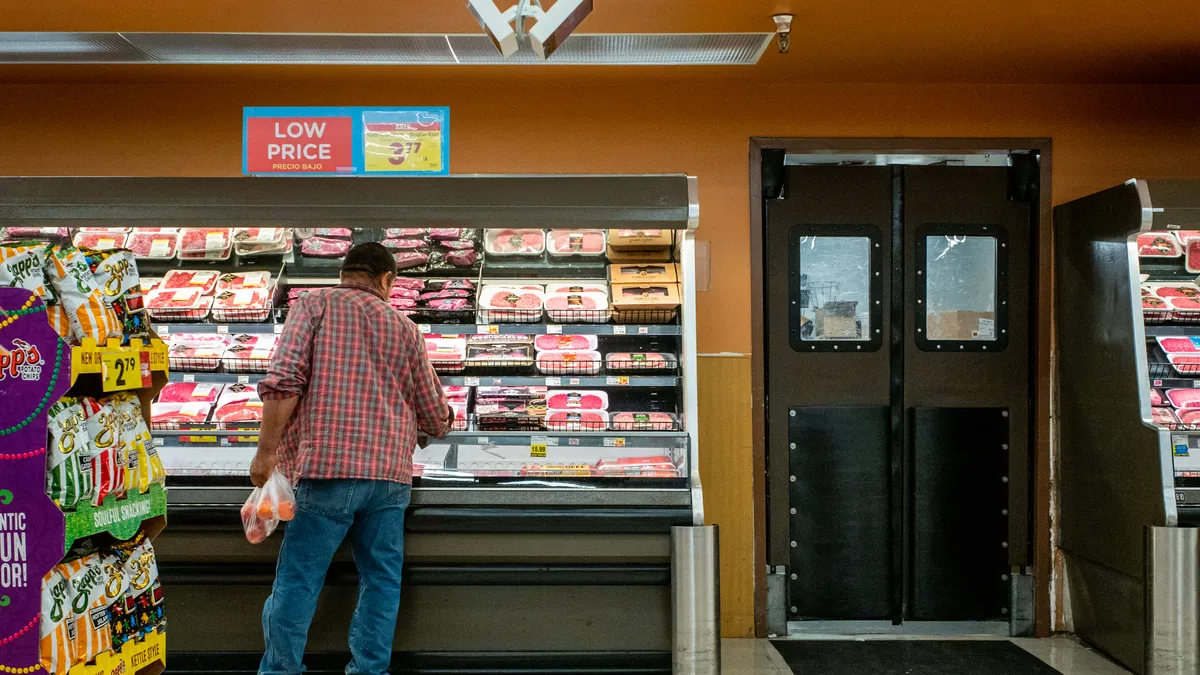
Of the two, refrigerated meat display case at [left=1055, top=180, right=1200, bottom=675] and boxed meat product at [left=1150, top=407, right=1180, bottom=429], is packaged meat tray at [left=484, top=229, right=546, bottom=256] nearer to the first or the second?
refrigerated meat display case at [left=1055, top=180, right=1200, bottom=675]

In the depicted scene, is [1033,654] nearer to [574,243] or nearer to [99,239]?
[574,243]

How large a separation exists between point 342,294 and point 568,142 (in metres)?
1.91

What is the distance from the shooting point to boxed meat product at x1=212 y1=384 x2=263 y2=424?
3.94 m

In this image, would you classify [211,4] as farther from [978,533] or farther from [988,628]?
[988,628]

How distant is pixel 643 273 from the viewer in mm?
4207

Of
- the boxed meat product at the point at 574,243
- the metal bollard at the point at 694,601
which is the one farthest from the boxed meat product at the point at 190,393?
the metal bollard at the point at 694,601

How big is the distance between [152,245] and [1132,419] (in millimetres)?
4552

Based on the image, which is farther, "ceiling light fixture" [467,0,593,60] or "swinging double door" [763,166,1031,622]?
"swinging double door" [763,166,1031,622]

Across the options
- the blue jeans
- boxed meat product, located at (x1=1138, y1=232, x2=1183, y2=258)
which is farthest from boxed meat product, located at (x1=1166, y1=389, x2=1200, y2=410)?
the blue jeans

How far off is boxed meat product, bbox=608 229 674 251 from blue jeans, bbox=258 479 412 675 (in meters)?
1.49

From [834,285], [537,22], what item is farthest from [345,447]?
[834,285]

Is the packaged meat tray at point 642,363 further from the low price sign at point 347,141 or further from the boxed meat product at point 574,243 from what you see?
the low price sign at point 347,141

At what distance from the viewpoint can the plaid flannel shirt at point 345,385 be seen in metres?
3.25

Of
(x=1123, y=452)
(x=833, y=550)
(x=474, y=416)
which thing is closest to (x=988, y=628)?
(x=833, y=550)
